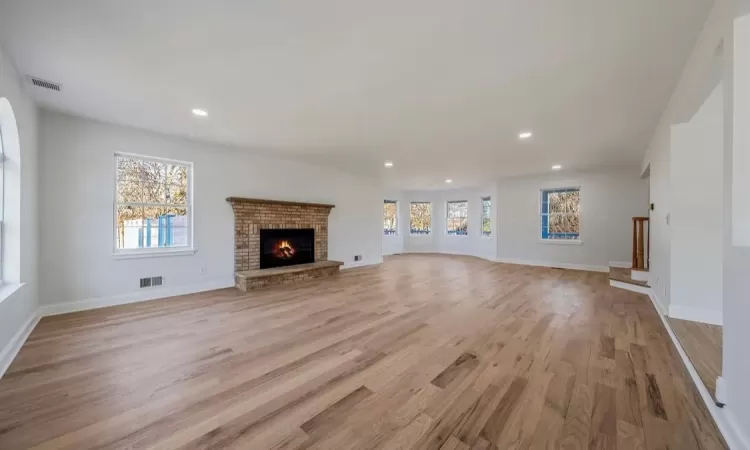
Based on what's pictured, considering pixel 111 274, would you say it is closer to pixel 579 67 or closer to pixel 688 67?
pixel 579 67

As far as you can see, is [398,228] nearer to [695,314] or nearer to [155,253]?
[155,253]

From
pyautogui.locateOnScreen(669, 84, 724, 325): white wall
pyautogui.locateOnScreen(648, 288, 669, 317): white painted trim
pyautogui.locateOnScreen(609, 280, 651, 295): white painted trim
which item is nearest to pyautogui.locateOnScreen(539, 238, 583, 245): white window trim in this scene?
pyautogui.locateOnScreen(609, 280, 651, 295): white painted trim

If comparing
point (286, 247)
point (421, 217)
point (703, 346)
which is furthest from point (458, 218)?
point (703, 346)

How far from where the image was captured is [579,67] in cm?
247

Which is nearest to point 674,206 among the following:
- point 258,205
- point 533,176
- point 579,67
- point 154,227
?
point 579,67

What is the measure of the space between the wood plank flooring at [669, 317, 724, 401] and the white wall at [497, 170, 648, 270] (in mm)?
4696

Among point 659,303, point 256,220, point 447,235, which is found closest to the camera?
point 659,303

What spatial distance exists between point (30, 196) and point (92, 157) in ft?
3.07

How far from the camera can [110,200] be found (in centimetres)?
403

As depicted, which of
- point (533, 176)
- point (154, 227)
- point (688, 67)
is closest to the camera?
point (688, 67)

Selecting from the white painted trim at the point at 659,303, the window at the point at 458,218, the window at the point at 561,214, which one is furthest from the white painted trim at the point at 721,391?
the window at the point at 458,218

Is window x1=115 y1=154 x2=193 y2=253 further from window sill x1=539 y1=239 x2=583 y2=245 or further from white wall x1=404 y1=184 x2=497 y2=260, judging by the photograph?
window sill x1=539 y1=239 x2=583 y2=245

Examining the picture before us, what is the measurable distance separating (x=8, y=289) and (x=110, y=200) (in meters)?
1.69

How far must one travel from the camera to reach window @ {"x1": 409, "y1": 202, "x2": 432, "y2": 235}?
1127 cm
